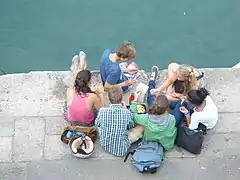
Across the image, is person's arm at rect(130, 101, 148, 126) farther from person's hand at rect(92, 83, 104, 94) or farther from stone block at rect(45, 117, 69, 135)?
stone block at rect(45, 117, 69, 135)

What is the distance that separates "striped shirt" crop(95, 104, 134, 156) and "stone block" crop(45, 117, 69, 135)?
21.5 inches

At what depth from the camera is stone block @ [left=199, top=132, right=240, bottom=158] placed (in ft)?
21.8

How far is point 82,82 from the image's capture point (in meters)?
6.39

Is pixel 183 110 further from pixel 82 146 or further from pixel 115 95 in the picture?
pixel 82 146

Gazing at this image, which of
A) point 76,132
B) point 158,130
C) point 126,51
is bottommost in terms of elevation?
point 76,132

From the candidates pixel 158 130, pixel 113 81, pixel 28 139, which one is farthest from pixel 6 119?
pixel 158 130

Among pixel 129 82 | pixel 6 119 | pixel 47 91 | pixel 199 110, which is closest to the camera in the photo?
pixel 199 110

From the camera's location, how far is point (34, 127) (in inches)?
268

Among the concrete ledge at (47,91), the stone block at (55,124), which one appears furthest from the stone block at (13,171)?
the concrete ledge at (47,91)

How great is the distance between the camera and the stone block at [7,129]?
6766mm

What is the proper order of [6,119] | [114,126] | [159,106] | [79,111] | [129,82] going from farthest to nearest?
[129,82]
[6,119]
[79,111]
[114,126]
[159,106]

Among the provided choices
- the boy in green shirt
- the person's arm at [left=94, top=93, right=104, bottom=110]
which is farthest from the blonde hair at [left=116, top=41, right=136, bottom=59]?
the boy in green shirt

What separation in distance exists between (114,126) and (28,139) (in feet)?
3.32

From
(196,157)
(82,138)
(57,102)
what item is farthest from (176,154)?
(57,102)
